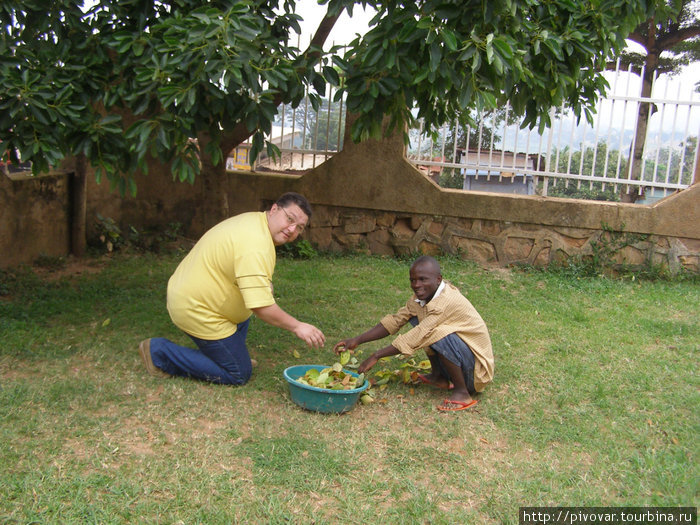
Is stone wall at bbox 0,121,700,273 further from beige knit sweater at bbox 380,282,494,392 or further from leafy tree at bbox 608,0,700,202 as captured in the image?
beige knit sweater at bbox 380,282,494,392

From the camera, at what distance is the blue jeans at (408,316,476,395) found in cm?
396

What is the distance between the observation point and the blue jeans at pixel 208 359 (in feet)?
13.5

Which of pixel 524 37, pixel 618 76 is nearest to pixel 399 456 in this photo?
pixel 524 37

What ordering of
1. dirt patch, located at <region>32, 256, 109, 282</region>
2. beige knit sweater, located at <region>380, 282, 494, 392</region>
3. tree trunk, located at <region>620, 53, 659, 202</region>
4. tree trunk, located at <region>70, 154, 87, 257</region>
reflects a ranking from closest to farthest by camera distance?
beige knit sweater, located at <region>380, 282, 494, 392</region>
dirt patch, located at <region>32, 256, 109, 282</region>
tree trunk, located at <region>70, 154, 87, 257</region>
tree trunk, located at <region>620, 53, 659, 202</region>

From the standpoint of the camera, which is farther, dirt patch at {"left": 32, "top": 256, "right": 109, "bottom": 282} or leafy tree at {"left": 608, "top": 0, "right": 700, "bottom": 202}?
leafy tree at {"left": 608, "top": 0, "right": 700, "bottom": 202}

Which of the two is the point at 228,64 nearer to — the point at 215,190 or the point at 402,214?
the point at 215,190

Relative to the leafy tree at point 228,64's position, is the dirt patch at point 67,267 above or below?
below

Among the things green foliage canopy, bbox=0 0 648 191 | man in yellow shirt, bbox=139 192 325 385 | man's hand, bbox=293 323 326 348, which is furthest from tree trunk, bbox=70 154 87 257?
man's hand, bbox=293 323 326 348

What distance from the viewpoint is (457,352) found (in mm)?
3996

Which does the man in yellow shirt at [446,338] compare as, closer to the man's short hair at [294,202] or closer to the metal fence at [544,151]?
the man's short hair at [294,202]

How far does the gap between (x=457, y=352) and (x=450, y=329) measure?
0.16 metres

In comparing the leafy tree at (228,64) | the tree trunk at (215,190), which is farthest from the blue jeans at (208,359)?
the tree trunk at (215,190)

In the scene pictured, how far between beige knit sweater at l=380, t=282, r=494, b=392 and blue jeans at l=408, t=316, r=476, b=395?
0.03 meters

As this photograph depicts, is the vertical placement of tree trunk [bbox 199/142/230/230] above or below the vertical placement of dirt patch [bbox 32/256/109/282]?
above
